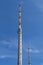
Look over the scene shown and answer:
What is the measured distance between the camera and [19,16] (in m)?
81.3

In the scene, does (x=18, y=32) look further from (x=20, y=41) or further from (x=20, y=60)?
(x=20, y=60)

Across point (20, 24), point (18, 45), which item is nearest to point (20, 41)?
point (18, 45)

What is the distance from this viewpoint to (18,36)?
8300 centimetres

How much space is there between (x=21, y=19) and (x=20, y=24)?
223 centimetres

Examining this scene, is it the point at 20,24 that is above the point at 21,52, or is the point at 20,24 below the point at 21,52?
above

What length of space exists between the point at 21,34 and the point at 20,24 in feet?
15.0

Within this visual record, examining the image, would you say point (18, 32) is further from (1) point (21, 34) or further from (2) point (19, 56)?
(2) point (19, 56)

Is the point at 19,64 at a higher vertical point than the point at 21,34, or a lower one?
lower

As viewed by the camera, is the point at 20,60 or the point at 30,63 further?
the point at 30,63

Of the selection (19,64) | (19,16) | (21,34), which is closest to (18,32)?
(21,34)

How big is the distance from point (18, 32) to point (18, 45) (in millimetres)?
5455

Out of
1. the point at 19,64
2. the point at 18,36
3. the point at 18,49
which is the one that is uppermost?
the point at 18,36

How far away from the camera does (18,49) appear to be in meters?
81.5

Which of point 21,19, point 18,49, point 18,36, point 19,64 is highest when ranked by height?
point 21,19
